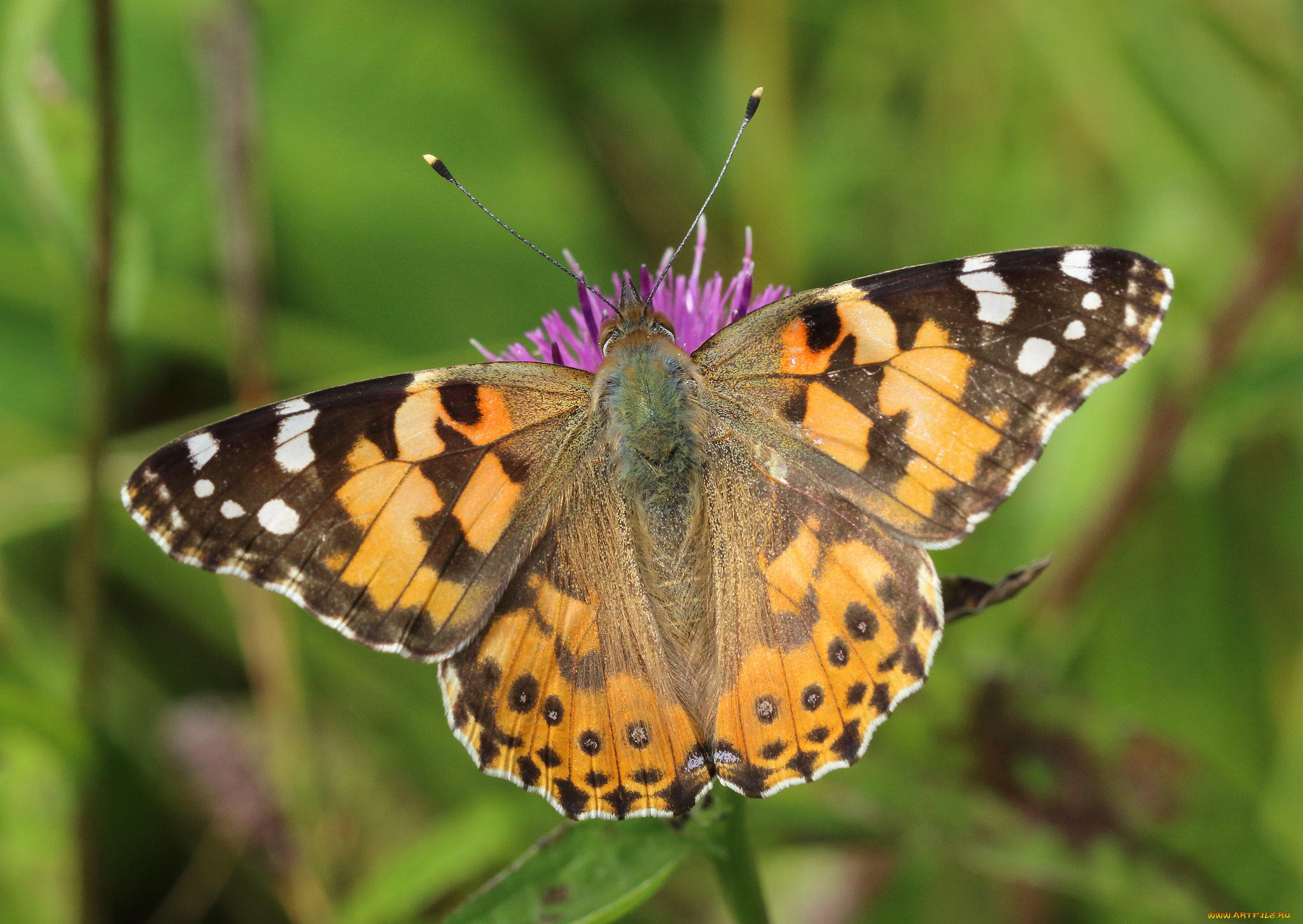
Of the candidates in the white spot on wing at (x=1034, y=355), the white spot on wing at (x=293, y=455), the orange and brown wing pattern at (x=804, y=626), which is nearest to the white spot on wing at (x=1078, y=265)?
the white spot on wing at (x=1034, y=355)

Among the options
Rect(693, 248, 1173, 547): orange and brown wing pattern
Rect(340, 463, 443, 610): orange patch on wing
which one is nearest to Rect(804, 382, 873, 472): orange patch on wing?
Rect(693, 248, 1173, 547): orange and brown wing pattern

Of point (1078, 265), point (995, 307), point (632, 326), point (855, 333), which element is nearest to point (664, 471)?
point (632, 326)

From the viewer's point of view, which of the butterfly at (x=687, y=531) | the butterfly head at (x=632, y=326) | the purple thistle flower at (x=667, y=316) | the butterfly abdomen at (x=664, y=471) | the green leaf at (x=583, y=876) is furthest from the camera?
the purple thistle flower at (x=667, y=316)

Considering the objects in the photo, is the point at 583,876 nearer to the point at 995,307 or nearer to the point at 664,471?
the point at 664,471

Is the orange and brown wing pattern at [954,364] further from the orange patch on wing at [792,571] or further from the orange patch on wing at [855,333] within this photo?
the orange patch on wing at [792,571]

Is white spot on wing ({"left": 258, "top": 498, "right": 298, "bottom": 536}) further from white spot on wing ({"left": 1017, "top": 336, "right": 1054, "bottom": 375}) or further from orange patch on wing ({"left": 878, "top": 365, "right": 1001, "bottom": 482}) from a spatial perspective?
white spot on wing ({"left": 1017, "top": 336, "right": 1054, "bottom": 375})
